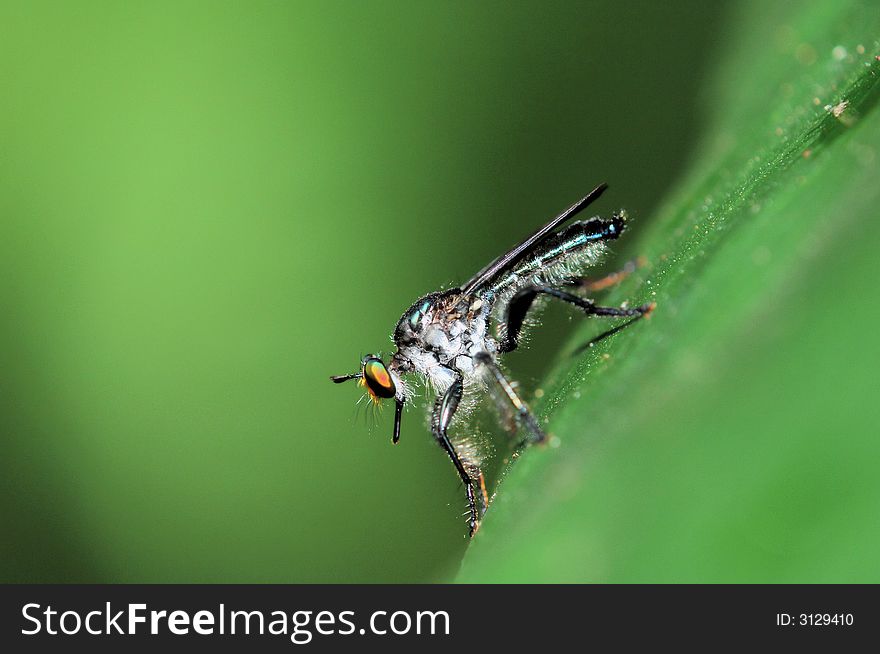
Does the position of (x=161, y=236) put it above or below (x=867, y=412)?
above

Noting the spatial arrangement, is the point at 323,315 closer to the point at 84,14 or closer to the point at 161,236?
the point at 161,236

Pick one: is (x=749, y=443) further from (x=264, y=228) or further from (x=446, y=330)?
(x=264, y=228)

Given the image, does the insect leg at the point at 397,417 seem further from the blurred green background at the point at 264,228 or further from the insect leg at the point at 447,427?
the insect leg at the point at 447,427

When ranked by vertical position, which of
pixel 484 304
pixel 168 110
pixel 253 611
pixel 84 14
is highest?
pixel 84 14

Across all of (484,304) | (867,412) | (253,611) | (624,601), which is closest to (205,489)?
(484,304)

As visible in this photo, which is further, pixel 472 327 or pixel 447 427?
pixel 472 327

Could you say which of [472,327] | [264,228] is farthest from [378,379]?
[264,228]
